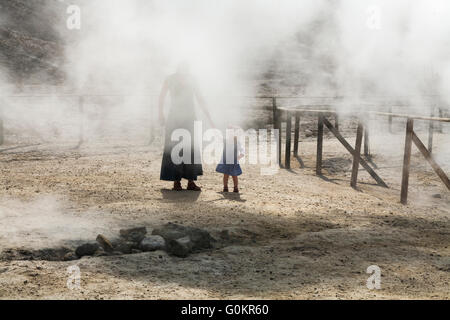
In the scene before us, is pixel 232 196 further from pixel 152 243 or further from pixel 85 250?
pixel 85 250

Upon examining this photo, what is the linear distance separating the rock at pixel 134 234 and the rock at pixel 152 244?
11 centimetres

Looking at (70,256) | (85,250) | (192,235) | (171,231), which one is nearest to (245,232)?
(192,235)

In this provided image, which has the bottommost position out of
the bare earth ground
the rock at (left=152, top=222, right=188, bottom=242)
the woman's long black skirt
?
the bare earth ground

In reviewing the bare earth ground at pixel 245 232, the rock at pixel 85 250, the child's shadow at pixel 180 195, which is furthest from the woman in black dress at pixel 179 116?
the rock at pixel 85 250

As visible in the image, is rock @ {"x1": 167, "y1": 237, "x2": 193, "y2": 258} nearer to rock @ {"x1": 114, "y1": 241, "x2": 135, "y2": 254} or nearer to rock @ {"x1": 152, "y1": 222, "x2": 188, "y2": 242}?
rock @ {"x1": 152, "y1": 222, "x2": 188, "y2": 242}

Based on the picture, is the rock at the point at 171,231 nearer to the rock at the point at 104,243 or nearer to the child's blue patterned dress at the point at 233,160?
the rock at the point at 104,243

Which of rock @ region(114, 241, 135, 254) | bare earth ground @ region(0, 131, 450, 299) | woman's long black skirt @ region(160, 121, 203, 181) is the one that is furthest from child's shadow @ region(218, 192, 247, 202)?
rock @ region(114, 241, 135, 254)

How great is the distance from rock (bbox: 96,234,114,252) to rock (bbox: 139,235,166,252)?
0.25 meters

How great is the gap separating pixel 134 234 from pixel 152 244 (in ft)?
0.98

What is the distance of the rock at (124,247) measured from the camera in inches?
176

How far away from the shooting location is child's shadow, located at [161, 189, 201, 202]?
6273 mm

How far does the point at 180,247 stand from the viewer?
4.40 meters
